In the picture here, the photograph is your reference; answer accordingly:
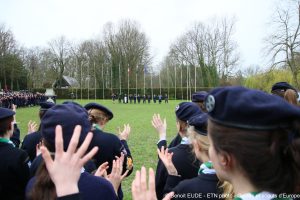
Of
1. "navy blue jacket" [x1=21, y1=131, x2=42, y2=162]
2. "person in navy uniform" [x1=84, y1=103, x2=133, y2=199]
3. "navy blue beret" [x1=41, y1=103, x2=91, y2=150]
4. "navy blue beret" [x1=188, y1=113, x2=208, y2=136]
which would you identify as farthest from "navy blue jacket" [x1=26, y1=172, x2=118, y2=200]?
"navy blue jacket" [x1=21, y1=131, x2=42, y2=162]

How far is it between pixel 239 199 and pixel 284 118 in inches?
17.0

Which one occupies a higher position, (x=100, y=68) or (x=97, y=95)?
(x=100, y=68)

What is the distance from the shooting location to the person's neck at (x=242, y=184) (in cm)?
169

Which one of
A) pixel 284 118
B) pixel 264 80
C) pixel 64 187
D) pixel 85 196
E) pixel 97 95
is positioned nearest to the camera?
pixel 284 118

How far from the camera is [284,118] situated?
158cm

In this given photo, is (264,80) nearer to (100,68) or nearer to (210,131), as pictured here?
(210,131)

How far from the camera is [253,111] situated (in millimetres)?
1571

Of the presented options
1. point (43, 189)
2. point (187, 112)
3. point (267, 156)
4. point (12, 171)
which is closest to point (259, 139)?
point (267, 156)

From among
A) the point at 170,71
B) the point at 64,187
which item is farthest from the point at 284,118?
the point at 170,71

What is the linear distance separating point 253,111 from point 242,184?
382mm

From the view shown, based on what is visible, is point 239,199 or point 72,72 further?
point 72,72

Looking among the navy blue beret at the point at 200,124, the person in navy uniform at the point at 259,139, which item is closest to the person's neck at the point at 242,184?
the person in navy uniform at the point at 259,139

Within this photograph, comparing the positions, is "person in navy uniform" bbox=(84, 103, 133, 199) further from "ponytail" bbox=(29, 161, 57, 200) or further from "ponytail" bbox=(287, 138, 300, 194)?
"ponytail" bbox=(287, 138, 300, 194)

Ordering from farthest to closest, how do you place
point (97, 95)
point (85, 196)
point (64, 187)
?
point (97, 95), point (85, 196), point (64, 187)
